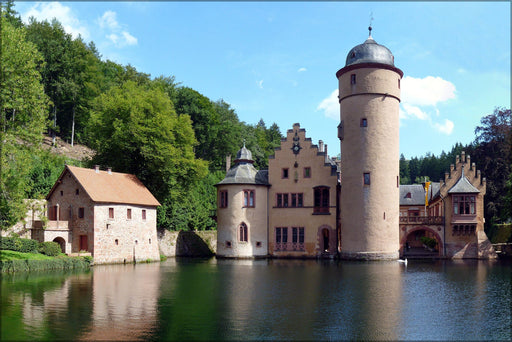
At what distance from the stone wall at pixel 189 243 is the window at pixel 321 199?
12.7m

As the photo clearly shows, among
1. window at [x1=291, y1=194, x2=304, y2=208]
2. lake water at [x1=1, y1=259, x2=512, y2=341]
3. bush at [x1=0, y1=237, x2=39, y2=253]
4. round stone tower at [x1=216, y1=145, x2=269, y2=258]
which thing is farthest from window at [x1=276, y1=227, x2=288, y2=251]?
bush at [x1=0, y1=237, x2=39, y2=253]

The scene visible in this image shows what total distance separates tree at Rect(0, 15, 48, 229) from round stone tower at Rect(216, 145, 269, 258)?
22036 millimetres

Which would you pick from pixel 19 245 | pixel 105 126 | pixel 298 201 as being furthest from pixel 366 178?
pixel 19 245

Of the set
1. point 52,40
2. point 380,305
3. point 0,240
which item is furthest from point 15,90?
point 52,40

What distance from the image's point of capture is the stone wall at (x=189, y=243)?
52062 mm

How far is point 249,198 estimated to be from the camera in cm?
5019

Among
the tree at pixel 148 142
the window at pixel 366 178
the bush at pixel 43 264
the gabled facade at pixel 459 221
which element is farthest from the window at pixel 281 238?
the bush at pixel 43 264

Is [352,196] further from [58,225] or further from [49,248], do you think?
[49,248]

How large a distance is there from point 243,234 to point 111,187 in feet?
46.6

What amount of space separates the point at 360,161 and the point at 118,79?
41.3 m

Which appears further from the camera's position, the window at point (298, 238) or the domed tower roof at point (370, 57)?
the window at point (298, 238)

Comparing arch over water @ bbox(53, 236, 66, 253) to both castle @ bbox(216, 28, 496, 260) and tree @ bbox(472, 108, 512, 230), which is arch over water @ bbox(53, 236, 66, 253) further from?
tree @ bbox(472, 108, 512, 230)

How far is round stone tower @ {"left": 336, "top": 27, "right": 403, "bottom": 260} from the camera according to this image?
45562 millimetres

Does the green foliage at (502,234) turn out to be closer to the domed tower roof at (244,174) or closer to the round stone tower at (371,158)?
the round stone tower at (371,158)
